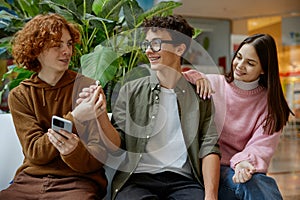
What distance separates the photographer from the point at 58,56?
1384mm

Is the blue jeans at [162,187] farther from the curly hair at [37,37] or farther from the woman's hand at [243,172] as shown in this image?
the curly hair at [37,37]

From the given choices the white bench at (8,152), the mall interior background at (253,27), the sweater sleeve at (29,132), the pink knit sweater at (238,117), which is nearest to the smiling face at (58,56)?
the sweater sleeve at (29,132)

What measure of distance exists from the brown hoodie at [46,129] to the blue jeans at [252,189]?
0.49m

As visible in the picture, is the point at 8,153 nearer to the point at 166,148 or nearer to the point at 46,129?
the point at 46,129

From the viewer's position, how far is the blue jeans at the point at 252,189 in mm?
1315

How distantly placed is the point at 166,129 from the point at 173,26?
0.41 metres

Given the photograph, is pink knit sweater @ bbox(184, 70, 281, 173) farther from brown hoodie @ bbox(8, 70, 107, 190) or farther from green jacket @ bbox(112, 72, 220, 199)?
brown hoodie @ bbox(8, 70, 107, 190)

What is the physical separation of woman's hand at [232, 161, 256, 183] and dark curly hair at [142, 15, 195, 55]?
0.53 meters

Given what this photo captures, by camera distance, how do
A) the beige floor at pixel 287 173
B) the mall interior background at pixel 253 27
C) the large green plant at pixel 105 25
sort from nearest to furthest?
the large green plant at pixel 105 25
the beige floor at pixel 287 173
the mall interior background at pixel 253 27

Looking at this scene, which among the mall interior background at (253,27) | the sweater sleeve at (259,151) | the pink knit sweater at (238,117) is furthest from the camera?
the mall interior background at (253,27)

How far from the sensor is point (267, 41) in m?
1.51

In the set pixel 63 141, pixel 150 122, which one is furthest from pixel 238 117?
pixel 63 141

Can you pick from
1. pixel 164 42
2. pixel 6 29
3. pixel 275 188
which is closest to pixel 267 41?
pixel 164 42

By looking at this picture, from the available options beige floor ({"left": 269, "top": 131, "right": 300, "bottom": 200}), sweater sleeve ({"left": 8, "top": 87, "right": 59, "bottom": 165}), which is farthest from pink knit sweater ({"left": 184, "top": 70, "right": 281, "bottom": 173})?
beige floor ({"left": 269, "top": 131, "right": 300, "bottom": 200})
